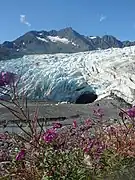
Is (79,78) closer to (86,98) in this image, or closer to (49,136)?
(86,98)

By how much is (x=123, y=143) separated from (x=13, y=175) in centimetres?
103

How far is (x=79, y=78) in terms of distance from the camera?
18.6 metres

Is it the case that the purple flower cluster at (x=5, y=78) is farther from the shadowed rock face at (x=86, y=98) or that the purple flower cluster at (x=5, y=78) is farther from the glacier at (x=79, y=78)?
the shadowed rock face at (x=86, y=98)

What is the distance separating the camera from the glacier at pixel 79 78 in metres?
16.8

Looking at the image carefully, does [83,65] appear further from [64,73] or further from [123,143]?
[123,143]

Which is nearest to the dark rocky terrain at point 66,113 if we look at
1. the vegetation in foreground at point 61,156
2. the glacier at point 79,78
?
the glacier at point 79,78

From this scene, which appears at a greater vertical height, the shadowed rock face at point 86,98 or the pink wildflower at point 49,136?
the shadowed rock face at point 86,98

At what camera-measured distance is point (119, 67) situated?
1872 cm

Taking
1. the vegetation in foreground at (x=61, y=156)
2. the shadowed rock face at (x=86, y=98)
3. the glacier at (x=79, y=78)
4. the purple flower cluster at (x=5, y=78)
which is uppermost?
the glacier at (x=79, y=78)

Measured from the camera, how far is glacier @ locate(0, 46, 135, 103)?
16.8 metres

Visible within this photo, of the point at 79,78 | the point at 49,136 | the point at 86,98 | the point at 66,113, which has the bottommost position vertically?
the point at 66,113

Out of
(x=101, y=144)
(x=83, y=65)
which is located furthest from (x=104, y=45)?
(x=101, y=144)

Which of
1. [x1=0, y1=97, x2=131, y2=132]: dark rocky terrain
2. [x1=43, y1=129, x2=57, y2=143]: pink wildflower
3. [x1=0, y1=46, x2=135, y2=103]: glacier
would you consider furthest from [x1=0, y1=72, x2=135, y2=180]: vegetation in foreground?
[x1=0, y1=46, x2=135, y2=103]: glacier

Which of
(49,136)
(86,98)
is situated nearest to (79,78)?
(86,98)
